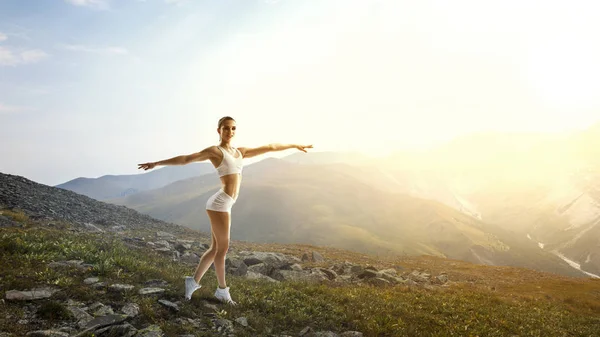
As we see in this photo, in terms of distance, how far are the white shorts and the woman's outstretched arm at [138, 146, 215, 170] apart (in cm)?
97

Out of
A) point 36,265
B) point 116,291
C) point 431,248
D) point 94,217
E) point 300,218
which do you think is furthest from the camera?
point 300,218

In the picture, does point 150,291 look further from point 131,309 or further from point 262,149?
point 262,149

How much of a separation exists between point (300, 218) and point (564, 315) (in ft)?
519

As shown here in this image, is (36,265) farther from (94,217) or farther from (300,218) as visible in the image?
(300,218)

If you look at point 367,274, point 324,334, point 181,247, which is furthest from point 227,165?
point 181,247

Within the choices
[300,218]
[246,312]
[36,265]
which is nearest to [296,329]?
[246,312]

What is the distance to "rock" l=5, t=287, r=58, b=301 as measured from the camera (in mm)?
7402

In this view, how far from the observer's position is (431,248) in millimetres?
148625

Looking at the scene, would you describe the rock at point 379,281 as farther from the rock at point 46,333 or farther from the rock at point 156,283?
the rock at point 46,333

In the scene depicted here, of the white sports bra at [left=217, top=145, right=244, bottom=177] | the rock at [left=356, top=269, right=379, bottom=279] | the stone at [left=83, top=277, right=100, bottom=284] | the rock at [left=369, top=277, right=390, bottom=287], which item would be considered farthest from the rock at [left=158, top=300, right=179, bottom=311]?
the rock at [left=356, top=269, right=379, bottom=279]

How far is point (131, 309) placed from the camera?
7855 millimetres

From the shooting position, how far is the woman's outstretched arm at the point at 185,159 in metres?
7.64

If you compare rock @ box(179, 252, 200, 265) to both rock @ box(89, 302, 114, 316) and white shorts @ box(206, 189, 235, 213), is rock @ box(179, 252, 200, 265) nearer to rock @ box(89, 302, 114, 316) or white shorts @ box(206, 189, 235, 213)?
rock @ box(89, 302, 114, 316)

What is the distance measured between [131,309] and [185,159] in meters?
3.69
